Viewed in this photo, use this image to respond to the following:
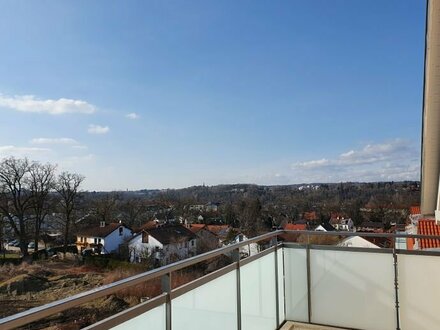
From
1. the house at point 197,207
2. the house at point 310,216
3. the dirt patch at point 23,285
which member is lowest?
the dirt patch at point 23,285

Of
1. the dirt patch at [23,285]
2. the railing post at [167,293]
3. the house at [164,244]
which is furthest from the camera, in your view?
the house at [164,244]

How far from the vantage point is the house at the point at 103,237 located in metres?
36.5

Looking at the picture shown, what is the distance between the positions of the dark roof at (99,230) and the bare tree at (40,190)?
5.82 meters

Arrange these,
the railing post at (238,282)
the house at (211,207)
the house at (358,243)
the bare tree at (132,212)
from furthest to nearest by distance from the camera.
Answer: the house at (211,207), the bare tree at (132,212), the house at (358,243), the railing post at (238,282)

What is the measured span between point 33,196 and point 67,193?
289 cm

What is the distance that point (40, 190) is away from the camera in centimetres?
3191

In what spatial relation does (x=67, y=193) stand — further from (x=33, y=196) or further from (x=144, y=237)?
(x=144, y=237)

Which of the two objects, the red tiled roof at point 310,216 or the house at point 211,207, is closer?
the red tiled roof at point 310,216

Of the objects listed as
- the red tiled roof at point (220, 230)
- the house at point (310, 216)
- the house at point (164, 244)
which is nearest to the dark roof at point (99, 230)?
the house at point (164, 244)

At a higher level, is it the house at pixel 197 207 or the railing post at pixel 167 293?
the railing post at pixel 167 293

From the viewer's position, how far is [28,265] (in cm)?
2933

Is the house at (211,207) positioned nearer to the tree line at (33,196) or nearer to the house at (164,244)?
the house at (164,244)

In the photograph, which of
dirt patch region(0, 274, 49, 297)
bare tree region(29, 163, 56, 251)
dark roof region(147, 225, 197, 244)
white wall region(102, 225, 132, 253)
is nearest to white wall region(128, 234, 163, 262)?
dark roof region(147, 225, 197, 244)

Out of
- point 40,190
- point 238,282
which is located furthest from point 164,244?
point 238,282
